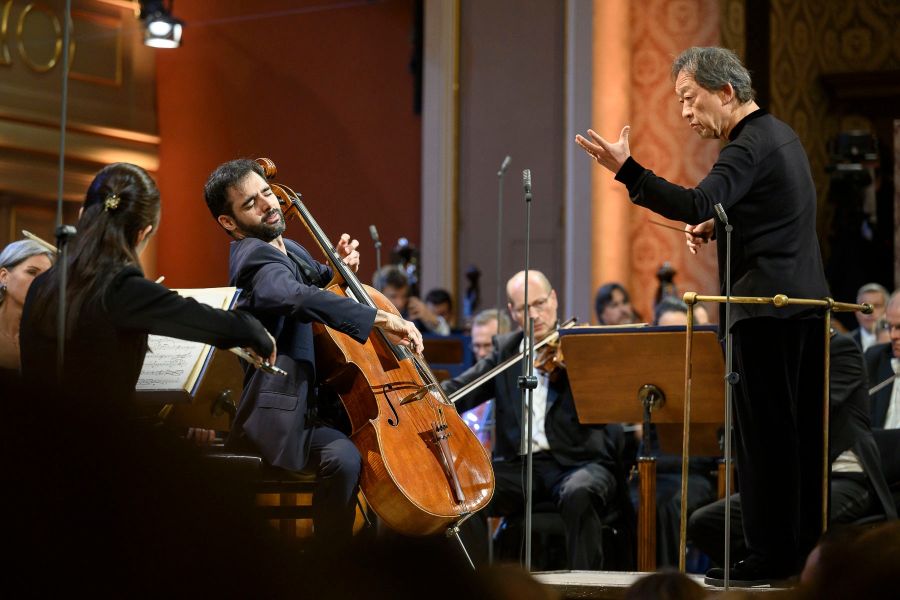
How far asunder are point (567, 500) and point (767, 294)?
1.64 m

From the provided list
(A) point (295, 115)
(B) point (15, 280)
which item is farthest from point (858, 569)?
(A) point (295, 115)

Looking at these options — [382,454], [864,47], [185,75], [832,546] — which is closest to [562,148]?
[864,47]

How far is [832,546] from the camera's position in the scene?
1.06m

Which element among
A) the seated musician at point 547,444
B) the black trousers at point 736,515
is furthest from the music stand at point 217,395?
the black trousers at point 736,515

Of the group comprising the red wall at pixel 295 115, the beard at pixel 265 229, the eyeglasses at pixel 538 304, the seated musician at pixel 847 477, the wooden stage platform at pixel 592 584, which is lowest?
the wooden stage platform at pixel 592 584

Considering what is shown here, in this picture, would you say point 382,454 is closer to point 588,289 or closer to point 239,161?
point 239,161

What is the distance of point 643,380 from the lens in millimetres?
3846

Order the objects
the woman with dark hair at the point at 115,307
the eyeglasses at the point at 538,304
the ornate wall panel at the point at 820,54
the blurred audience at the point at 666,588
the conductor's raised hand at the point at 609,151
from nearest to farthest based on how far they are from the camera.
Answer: the blurred audience at the point at 666,588 < the woman with dark hair at the point at 115,307 < the conductor's raised hand at the point at 609,151 < the eyeglasses at the point at 538,304 < the ornate wall panel at the point at 820,54

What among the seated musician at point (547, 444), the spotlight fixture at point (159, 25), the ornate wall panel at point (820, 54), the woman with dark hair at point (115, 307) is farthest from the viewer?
the spotlight fixture at point (159, 25)

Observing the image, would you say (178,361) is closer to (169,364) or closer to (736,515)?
(169,364)

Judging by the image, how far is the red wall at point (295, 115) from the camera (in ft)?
29.5

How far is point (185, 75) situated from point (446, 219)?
3140 mm

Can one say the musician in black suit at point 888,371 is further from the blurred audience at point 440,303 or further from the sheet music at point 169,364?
the blurred audience at point 440,303

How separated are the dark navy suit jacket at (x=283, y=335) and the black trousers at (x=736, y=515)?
47.5 inches
